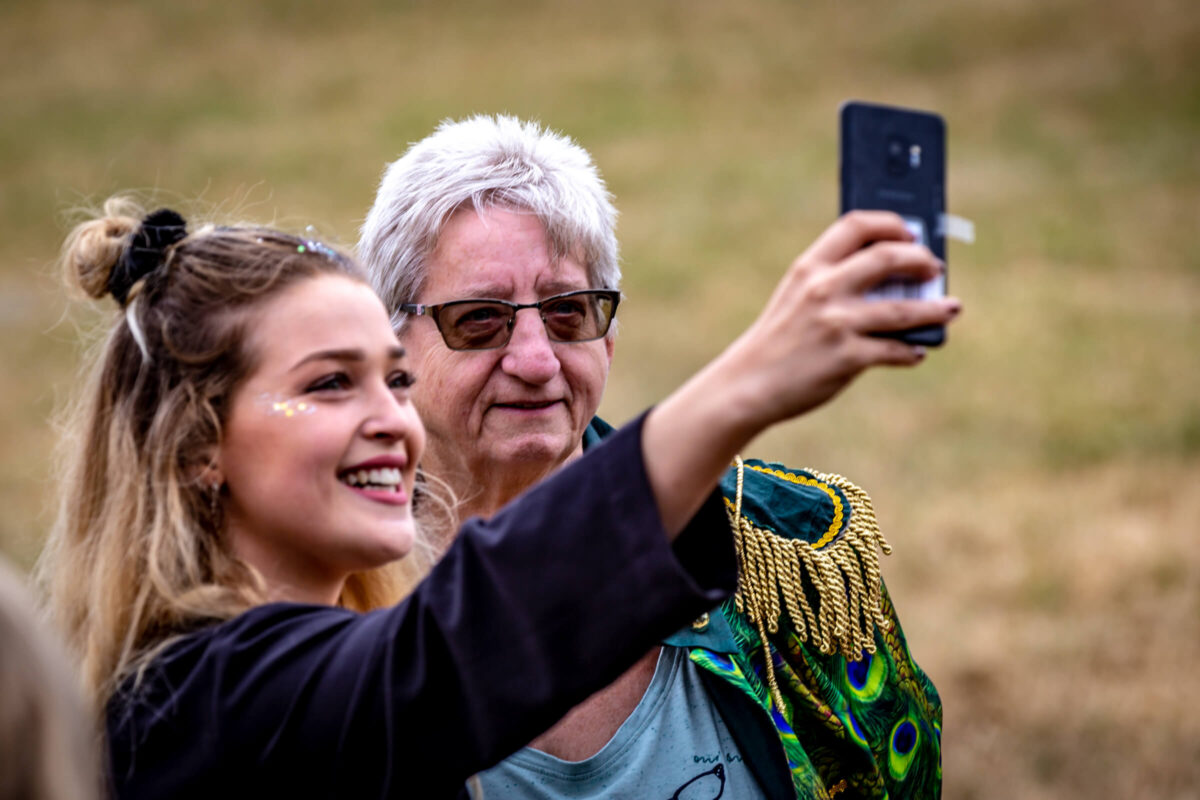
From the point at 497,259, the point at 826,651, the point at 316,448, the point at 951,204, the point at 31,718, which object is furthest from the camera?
the point at 951,204

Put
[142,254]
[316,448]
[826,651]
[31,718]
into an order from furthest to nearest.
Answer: [826,651] < [142,254] < [316,448] < [31,718]

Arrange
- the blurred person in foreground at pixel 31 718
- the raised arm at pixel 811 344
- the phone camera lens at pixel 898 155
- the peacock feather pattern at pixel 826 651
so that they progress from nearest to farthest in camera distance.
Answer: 1. the blurred person in foreground at pixel 31 718
2. the raised arm at pixel 811 344
3. the phone camera lens at pixel 898 155
4. the peacock feather pattern at pixel 826 651

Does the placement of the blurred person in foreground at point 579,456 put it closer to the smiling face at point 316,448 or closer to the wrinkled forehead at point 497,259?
the wrinkled forehead at point 497,259

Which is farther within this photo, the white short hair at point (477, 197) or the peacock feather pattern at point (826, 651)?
the white short hair at point (477, 197)

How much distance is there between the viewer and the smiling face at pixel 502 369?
284 cm

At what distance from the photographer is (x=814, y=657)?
2713 mm

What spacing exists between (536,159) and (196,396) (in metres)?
1.31

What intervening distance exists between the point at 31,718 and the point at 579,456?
58.5 inches

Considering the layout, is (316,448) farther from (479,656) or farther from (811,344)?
(811,344)

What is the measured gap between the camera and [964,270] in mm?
18031

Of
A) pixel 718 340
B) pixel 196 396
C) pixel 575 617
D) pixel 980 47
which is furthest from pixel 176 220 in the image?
pixel 980 47

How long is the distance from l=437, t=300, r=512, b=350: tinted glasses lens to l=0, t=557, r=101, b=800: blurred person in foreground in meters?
1.82

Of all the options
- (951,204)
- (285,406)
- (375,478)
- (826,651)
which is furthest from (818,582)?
(951,204)

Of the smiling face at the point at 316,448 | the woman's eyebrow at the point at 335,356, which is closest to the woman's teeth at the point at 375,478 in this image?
the smiling face at the point at 316,448
